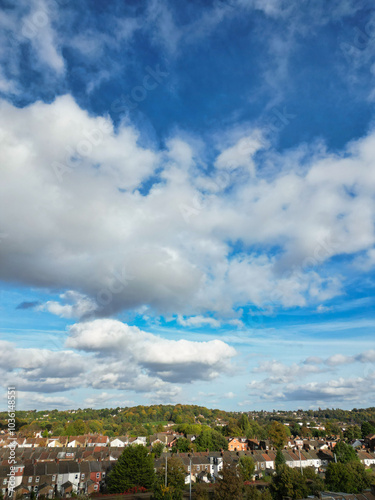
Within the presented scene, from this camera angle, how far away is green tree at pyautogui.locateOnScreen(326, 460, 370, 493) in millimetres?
54438

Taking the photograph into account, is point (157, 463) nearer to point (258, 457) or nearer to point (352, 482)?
point (258, 457)

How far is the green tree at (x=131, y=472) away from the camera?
65.6 meters

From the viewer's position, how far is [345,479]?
5494cm

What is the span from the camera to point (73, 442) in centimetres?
12750

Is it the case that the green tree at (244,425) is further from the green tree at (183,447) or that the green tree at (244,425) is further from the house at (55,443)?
the house at (55,443)

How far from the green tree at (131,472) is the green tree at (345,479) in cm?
3476

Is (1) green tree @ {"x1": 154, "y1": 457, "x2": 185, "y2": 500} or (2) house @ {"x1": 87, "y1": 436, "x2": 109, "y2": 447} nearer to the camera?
(1) green tree @ {"x1": 154, "y1": 457, "x2": 185, "y2": 500}

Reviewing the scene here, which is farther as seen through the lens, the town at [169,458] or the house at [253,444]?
the house at [253,444]

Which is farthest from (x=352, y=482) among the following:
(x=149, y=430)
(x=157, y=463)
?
(x=149, y=430)

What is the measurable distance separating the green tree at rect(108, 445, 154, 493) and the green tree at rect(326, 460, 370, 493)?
34763 millimetres

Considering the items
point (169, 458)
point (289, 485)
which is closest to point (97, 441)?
point (169, 458)

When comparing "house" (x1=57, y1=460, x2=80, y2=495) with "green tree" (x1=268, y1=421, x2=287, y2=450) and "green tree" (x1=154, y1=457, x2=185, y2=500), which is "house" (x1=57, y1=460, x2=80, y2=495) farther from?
"green tree" (x1=268, y1=421, x2=287, y2=450)

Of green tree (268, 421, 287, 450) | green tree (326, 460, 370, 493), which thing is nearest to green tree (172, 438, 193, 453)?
green tree (268, 421, 287, 450)

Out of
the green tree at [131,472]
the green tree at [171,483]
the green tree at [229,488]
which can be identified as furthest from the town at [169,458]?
the green tree at [131,472]
